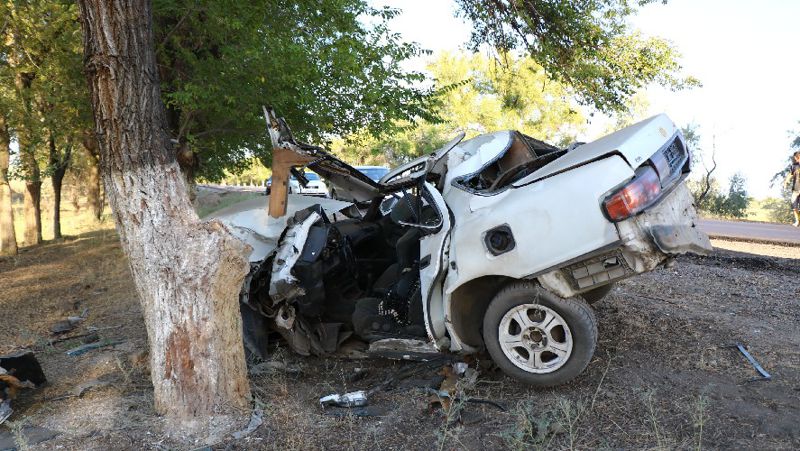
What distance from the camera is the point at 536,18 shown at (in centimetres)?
696

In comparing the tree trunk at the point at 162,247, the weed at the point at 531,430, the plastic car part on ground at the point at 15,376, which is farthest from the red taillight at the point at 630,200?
the plastic car part on ground at the point at 15,376

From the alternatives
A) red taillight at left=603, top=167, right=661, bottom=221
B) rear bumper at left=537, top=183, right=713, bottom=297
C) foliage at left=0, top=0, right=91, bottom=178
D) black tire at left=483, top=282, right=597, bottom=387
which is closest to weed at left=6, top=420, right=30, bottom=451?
black tire at left=483, top=282, right=597, bottom=387

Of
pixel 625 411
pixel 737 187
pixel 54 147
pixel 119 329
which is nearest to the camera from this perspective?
pixel 625 411

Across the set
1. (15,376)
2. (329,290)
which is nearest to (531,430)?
(329,290)

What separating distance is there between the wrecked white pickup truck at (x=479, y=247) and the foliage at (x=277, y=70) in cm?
282

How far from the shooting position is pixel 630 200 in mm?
3383

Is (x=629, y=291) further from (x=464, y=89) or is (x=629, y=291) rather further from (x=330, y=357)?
(x=464, y=89)

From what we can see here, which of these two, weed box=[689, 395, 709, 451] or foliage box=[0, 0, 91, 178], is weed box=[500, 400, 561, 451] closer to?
weed box=[689, 395, 709, 451]

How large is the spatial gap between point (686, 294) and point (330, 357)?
375cm

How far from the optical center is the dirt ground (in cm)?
324

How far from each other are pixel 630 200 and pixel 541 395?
54.8 inches

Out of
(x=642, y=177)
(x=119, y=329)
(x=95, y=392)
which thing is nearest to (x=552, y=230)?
(x=642, y=177)

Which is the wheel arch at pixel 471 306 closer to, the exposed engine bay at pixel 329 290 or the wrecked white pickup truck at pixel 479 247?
the wrecked white pickup truck at pixel 479 247

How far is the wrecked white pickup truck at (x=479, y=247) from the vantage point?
138 inches
